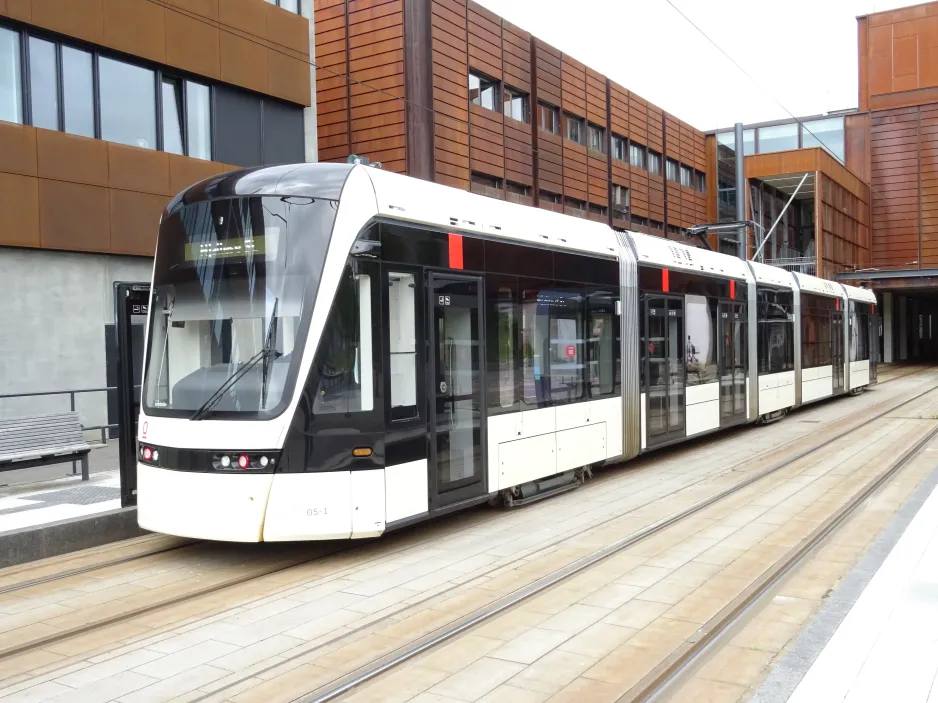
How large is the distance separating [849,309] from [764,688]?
866 inches

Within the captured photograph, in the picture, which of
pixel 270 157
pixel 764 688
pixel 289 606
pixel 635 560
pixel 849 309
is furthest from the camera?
pixel 849 309

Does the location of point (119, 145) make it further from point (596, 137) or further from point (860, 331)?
point (860, 331)

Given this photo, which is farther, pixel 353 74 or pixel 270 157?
→ pixel 353 74

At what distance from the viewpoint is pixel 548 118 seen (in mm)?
26859

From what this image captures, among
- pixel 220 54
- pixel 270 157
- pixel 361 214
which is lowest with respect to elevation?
pixel 361 214

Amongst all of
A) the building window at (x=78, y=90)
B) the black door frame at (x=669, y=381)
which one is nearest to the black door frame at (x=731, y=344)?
the black door frame at (x=669, y=381)

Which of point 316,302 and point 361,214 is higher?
point 361,214

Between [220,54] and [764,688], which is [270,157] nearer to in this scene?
[220,54]

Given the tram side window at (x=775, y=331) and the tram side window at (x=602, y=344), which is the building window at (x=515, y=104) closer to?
the tram side window at (x=775, y=331)

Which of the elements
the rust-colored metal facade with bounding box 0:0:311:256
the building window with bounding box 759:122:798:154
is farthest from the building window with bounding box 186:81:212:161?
the building window with bounding box 759:122:798:154

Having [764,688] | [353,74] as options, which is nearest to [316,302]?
[764,688]

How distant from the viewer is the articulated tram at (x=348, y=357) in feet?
21.1

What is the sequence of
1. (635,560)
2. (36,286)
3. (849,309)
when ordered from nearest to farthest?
(635,560) → (36,286) → (849,309)

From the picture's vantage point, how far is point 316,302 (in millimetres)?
6469
